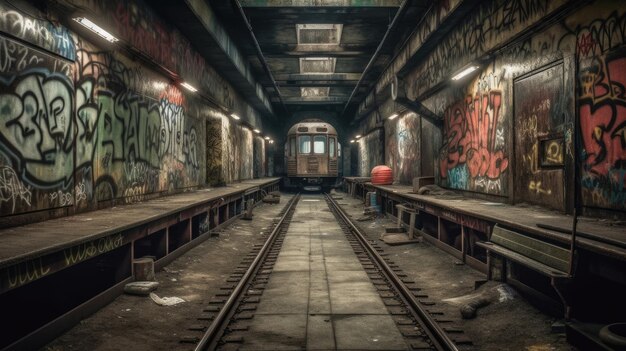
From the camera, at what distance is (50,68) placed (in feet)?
17.0

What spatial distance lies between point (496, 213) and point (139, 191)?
20.0 ft

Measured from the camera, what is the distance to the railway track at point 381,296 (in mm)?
3760

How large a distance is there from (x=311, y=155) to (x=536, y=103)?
1825 centimetres

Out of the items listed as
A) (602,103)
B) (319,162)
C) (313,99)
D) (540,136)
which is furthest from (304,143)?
(602,103)

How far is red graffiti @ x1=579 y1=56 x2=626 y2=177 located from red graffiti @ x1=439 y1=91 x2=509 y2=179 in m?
2.12

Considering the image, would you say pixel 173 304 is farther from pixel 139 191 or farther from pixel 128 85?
pixel 128 85

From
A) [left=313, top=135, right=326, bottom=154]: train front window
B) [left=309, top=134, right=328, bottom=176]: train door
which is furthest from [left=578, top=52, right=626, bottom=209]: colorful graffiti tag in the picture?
[left=313, top=135, right=326, bottom=154]: train front window

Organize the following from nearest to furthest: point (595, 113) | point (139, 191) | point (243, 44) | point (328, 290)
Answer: point (595, 113) < point (328, 290) < point (139, 191) < point (243, 44)

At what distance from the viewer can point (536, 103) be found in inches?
249

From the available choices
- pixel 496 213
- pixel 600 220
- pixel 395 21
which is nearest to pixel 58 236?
pixel 496 213

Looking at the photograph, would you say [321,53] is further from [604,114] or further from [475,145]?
[604,114]

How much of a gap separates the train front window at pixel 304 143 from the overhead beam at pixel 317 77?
5467 millimetres

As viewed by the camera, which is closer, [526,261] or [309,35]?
[526,261]

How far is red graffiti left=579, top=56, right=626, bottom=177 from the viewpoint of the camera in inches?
180
